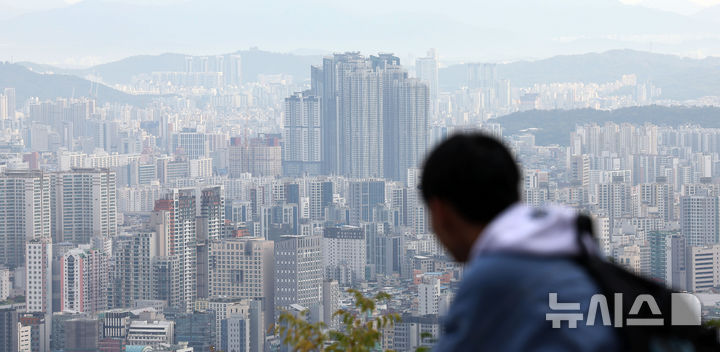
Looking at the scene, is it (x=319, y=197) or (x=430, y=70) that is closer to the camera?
(x=319, y=197)

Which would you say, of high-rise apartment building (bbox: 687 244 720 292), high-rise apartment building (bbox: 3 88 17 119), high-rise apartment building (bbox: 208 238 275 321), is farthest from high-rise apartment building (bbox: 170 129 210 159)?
high-rise apartment building (bbox: 687 244 720 292)

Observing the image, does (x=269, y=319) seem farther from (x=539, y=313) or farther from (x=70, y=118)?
(x=70, y=118)

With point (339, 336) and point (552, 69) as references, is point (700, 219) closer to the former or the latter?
point (552, 69)

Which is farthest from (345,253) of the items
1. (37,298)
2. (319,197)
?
(319,197)

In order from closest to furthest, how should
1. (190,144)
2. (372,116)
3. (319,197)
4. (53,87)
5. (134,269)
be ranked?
(134,269), (319,197), (372,116), (190,144), (53,87)

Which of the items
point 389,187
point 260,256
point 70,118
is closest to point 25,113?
point 70,118

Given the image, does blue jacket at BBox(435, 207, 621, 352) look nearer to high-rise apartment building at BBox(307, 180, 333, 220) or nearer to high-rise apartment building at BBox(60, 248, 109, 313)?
high-rise apartment building at BBox(60, 248, 109, 313)
